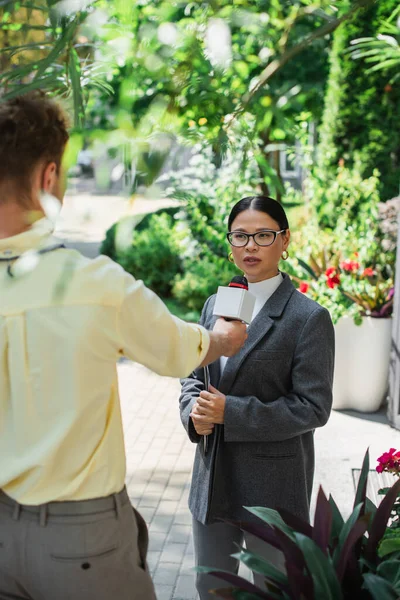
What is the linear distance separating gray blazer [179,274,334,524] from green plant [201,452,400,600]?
26 cm

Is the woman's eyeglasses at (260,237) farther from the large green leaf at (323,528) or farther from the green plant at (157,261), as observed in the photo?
the green plant at (157,261)

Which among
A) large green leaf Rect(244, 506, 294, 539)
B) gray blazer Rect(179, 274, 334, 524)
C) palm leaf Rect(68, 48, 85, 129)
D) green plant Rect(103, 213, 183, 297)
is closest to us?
palm leaf Rect(68, 48, 85, 129)

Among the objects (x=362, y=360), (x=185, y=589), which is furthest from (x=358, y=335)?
(x=185, y=589)

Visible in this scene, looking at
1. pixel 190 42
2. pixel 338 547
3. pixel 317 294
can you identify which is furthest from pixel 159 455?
pixel 190 42

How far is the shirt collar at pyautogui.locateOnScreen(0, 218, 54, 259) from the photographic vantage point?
60.6 inches

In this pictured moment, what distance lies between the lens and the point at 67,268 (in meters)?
1.50

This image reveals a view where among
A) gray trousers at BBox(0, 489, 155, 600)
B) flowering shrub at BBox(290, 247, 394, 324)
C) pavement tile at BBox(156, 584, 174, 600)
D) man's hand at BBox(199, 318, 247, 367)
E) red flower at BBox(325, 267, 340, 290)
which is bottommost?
pavement tile at BBox(156, 584, 174, 600)

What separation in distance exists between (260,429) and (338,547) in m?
0.47

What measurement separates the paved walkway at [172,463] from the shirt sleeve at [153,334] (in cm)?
230

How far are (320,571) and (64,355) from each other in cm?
87

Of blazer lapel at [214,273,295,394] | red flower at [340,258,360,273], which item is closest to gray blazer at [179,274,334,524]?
blazer lapel at [214,273,295,394]

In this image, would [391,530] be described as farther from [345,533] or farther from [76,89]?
[76,89]

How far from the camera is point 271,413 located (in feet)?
7.82

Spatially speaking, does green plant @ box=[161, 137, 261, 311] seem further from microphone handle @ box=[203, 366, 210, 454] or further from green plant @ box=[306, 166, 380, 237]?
microphone handle @ box=[203, 366, 210, 454]
